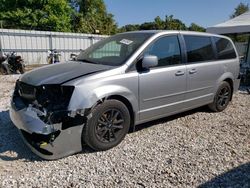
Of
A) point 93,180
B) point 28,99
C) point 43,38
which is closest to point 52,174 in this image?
point 93,180

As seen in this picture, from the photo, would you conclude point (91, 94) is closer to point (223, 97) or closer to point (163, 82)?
point (163, 82)

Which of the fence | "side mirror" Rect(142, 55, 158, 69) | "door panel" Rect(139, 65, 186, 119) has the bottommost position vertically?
"door panel" Rect(139, 65, 186, 119)

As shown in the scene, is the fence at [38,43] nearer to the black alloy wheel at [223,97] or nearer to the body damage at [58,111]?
the body damage at [58,111]

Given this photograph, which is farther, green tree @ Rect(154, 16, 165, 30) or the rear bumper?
green tree @ Rect(154, 16, 165, 30)

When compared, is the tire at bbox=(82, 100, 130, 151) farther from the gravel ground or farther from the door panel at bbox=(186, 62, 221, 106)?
the door panel at bbox=(186, 62, 221, 106)

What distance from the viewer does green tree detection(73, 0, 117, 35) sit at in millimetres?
26406

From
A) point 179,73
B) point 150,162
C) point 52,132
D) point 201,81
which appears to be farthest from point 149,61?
point 52,132

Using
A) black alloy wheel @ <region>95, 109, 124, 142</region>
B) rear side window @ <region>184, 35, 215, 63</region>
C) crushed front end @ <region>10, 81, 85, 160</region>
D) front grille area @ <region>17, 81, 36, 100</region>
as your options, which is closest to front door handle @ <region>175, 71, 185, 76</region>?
rear side window @ <region>184, 35, 215, 63</region>

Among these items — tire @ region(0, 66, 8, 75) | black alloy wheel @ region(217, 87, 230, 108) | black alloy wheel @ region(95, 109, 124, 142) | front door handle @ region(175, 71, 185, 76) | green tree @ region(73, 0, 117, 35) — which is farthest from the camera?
green tree @ region(73, 0, 117, 35)

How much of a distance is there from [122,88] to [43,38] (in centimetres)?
1180

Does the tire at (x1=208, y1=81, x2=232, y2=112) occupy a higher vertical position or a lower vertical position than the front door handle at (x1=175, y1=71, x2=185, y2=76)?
lower

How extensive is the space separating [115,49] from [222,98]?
8.98 ft

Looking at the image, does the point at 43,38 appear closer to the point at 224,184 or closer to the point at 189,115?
the point at 189,115

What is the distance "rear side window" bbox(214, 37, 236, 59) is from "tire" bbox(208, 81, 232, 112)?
0.61 meters
